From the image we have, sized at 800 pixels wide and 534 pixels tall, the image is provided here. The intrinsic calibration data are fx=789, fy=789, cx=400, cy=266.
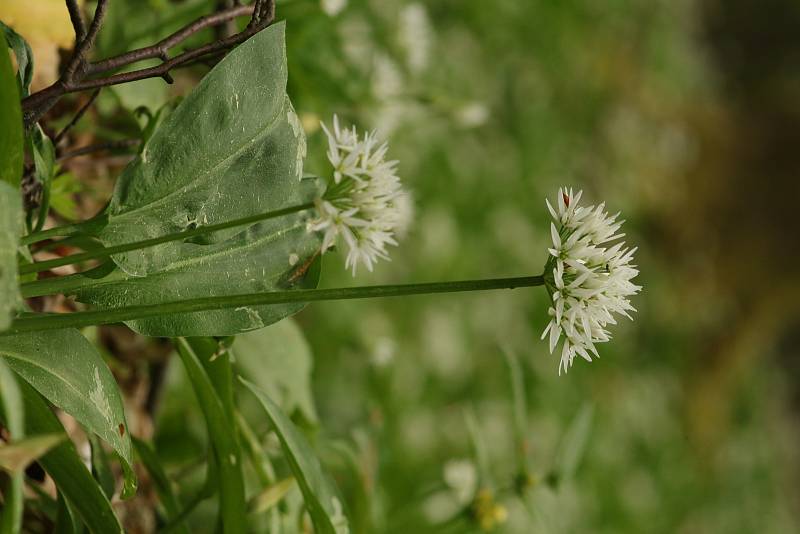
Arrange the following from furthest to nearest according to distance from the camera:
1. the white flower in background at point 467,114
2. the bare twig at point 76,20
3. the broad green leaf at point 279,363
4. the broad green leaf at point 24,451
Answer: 1. the white flower in background at point 467,114
2. the broad green leaf at point 279,363
3. the bare twig at point 76,20
4. the broad green leaf at point 24,451

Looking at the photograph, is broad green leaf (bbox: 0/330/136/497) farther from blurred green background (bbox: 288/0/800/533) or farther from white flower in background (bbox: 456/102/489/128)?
white flower in background (bbox: 456/102/489/128)

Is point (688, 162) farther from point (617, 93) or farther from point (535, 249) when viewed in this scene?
point (535, 249)

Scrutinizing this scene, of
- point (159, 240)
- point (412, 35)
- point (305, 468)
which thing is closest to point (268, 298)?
point (159, 240)

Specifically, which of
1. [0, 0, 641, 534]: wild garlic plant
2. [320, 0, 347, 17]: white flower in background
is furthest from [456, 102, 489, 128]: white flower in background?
[0, 0, 641, 534]: wild garlic plant

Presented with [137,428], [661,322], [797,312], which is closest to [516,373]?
[137,428]

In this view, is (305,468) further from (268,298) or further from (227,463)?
(268,298)

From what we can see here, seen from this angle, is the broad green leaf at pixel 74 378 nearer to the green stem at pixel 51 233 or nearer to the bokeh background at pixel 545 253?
the green stem at pixel 51 233

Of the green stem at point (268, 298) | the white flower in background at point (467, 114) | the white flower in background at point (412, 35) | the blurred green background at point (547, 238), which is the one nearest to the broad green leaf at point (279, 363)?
the blurred green background at point (547, 238)
